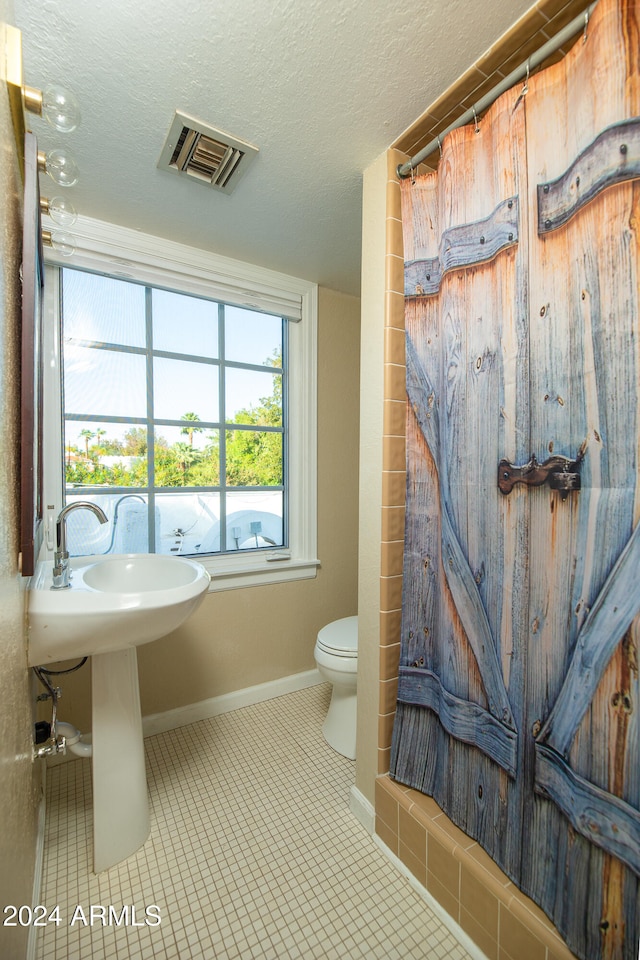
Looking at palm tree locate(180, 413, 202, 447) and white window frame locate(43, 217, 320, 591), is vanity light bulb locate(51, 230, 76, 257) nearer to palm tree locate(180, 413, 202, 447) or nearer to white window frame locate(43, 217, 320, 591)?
white window frame locate(43, 217, 320, 591)

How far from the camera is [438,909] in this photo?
3.66ft

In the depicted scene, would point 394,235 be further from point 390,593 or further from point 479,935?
point 479,935

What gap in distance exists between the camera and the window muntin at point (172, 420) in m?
1.79

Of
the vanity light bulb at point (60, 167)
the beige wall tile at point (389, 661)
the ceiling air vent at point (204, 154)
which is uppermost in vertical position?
the ceiling air vent at point (204, 154)

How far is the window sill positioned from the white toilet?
1.43 ft

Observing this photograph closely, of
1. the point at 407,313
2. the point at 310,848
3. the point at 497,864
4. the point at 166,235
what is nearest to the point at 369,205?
the point at 407,313

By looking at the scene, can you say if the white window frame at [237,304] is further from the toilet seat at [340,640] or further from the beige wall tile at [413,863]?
the beige wall tile at [413,863]

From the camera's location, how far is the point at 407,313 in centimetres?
126

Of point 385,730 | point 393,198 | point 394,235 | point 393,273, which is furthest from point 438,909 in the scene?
point 393,198

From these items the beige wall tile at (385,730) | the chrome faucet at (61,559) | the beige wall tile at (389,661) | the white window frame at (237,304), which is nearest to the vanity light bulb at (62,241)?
the white window frame at (237,304)

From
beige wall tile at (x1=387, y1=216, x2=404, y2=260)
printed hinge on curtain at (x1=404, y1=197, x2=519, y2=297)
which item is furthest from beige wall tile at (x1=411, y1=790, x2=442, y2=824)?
beige wall tile at (x1=387, y1=216, x2=404, y2=260)

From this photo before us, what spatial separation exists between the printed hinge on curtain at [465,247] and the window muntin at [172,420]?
1.16m

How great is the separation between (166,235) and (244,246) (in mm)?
333

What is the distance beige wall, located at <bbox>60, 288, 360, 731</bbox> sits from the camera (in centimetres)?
192
